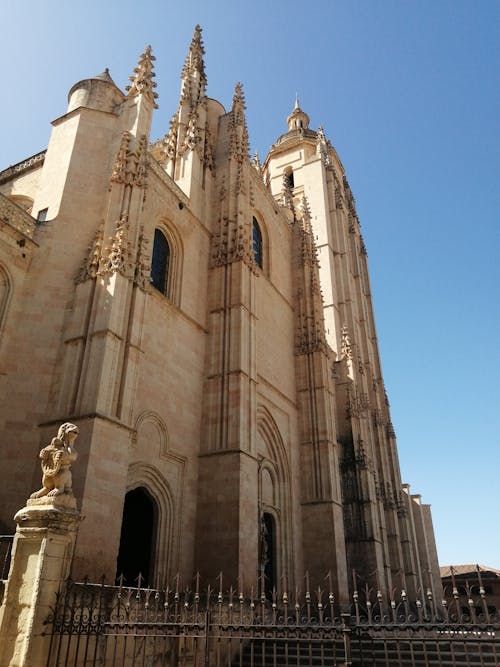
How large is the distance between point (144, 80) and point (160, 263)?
18.0ft

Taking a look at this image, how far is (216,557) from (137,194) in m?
9.63

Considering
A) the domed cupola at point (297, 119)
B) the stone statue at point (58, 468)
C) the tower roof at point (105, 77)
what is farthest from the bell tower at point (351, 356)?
the stone statue at point (58, 468)

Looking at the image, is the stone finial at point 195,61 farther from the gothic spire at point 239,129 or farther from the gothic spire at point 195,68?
the gothic spire at point 239,129

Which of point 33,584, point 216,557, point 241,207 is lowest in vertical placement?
point 33,584

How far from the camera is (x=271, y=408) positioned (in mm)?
19266

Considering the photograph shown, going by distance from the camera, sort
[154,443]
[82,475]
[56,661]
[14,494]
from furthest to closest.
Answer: [154,443], [14,494], [82,475], [56,661]

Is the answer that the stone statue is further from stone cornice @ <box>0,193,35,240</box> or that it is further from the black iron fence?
stone cornice @ <box>0,193,35,240</box>

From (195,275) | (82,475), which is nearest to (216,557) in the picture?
(82,475)

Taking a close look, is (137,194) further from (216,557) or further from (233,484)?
(216,557)

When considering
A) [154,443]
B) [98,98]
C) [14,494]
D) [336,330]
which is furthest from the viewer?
[336,330]

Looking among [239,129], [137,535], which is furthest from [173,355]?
[239,129]

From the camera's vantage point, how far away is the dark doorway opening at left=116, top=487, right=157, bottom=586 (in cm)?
1261

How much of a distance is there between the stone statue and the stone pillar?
131 millimetres

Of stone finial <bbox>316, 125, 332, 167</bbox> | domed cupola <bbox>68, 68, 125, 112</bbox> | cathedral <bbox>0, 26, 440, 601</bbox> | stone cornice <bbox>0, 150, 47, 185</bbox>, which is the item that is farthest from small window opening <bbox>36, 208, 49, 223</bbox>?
stone finial <bbox>316, 125, 332, 167</bbox>
